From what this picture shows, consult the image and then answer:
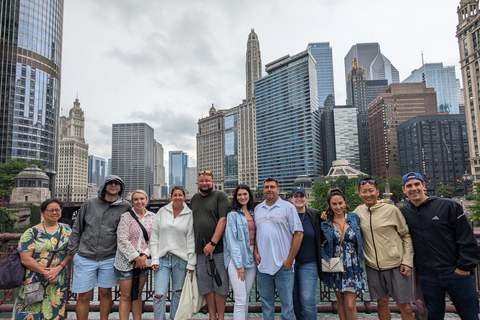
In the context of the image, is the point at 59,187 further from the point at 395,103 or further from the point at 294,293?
the point at 395,103

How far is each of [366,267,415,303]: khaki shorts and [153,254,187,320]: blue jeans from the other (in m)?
2.87

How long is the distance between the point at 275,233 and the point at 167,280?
1898mm

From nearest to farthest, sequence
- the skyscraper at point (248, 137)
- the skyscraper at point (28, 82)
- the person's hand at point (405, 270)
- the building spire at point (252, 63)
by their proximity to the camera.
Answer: the person's hand at point (405, 270) → the skyscraper at point (28, 82) → the skyscraper at point (248, 137) → the building spire at point (252, 63)

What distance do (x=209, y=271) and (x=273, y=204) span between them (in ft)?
4.75

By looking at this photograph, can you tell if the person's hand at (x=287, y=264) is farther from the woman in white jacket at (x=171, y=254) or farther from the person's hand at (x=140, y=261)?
the person's hand at (x=140, y=261)

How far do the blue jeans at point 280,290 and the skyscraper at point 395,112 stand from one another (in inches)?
4882

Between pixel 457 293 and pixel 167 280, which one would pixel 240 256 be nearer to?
pixel 167 280

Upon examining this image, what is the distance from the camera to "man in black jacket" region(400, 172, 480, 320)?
3.22 meters

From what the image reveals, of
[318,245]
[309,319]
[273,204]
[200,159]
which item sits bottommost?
[309,319]

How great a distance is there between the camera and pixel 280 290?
149 inches

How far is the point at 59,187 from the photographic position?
120 m

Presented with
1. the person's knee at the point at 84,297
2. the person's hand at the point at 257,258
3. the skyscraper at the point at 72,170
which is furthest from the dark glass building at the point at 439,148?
the skyscraper at the point at 72,170

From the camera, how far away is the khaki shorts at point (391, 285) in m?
3.54

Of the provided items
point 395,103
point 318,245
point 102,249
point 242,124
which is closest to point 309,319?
point 318,245
